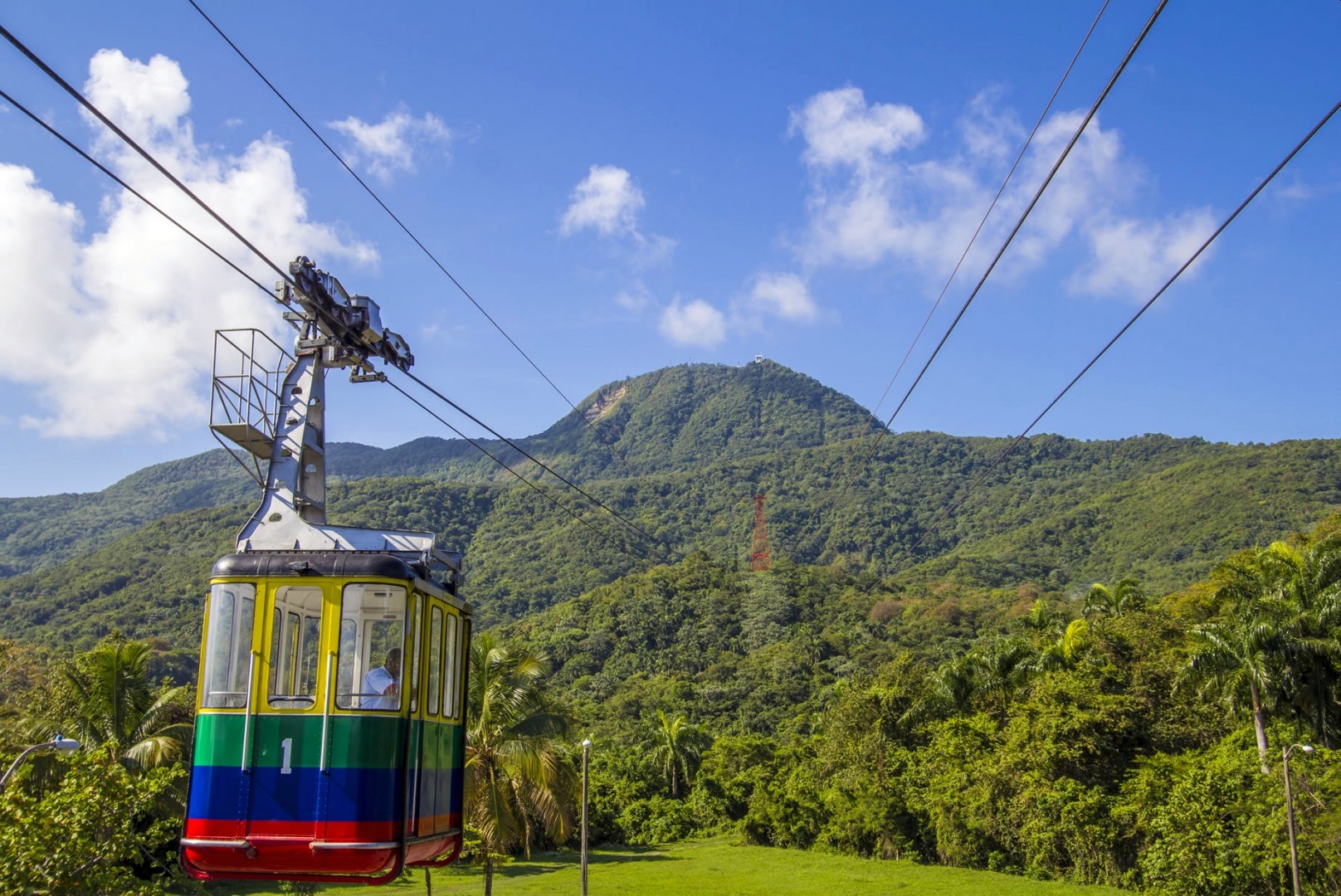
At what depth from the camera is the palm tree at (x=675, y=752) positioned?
57562mm

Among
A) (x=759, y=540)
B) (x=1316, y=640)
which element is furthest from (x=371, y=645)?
(x=759, y=540)

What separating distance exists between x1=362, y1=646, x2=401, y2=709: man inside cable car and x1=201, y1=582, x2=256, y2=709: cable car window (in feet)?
3.44

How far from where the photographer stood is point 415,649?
368 inches

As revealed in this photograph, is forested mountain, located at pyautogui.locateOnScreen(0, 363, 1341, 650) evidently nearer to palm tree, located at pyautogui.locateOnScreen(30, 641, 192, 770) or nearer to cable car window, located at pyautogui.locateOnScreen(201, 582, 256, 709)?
palm tree, located at pyautogui.locateOnScreen(30, 641, 192, 770)

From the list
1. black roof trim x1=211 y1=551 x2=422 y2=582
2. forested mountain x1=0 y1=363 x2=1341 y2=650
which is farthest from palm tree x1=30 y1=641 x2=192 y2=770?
forested mountain x1=0 y1=363 x2=1341 y2=650

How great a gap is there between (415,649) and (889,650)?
2794 inches

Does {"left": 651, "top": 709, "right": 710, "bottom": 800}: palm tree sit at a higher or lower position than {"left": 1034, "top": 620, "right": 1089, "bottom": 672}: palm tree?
lower

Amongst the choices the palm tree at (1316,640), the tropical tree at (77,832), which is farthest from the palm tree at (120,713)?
the palm tree at (1316,640)

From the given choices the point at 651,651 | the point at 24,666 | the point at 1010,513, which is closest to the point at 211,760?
the point at 24,666

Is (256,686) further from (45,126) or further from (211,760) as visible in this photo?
(45,126)

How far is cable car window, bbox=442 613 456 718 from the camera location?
1038 centimetres

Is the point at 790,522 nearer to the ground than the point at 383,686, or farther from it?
farther from it

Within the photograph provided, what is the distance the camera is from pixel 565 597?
376ft

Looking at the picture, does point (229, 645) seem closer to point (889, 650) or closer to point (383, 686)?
point (383, 686)
